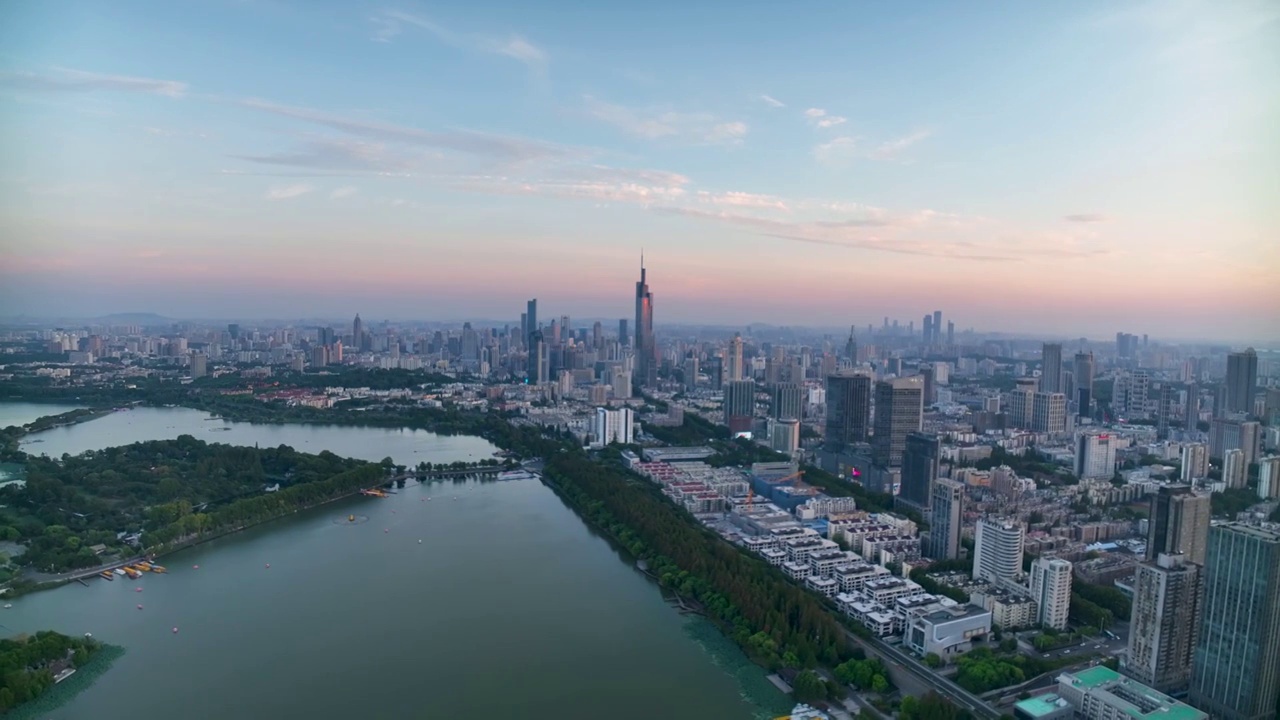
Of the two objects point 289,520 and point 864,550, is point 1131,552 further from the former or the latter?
point 289,520

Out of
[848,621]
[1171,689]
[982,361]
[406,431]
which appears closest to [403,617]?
[848,621]

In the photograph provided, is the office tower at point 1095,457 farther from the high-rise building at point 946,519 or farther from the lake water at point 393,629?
the lake water at point 393,629

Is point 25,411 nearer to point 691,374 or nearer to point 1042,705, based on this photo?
point 691,374

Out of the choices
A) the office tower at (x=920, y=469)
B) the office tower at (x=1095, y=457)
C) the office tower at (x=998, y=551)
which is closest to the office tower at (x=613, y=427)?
the office tower at (x=920, y=469)

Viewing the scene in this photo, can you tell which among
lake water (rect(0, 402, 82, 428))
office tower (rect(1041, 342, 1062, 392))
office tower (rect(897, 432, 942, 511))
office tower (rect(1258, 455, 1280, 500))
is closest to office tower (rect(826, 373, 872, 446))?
office tower (rect(897, 432, 942, 511))

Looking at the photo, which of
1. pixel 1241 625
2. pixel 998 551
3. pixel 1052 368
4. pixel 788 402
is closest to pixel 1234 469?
pixel 998 551

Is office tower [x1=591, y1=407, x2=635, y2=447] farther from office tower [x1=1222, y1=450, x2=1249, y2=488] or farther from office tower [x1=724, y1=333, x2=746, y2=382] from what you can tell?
office tower [x1=1222, y1=450, x2=1249, y2=488]
